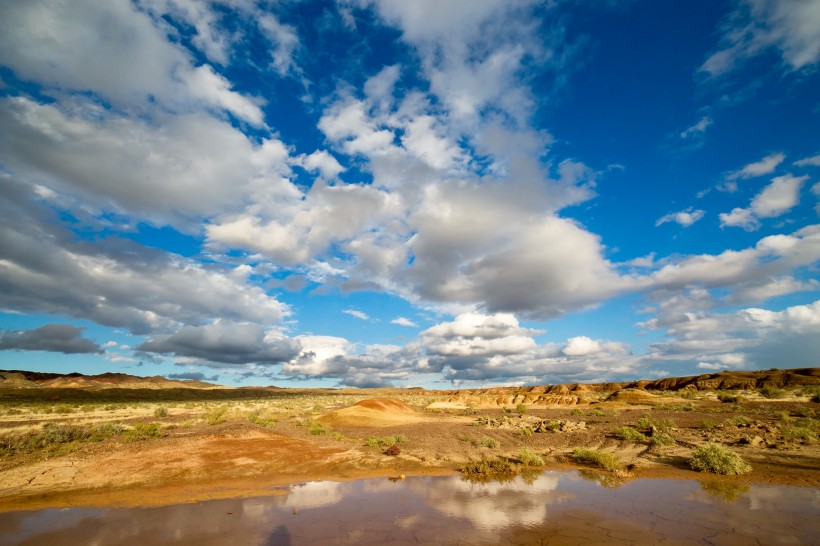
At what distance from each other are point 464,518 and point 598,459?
28.4ft

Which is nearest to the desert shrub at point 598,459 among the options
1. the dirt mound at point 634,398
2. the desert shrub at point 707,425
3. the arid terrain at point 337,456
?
the arid terrain at point 337,456

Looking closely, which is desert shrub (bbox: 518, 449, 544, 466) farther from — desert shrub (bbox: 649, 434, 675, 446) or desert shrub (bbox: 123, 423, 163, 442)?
desert shrub (bbox: 123, 423, 163, 442)

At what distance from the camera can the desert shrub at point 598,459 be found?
1545 cm

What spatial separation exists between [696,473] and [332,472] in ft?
45.0

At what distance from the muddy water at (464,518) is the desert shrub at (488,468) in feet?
6.35

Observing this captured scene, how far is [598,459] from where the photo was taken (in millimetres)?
15930

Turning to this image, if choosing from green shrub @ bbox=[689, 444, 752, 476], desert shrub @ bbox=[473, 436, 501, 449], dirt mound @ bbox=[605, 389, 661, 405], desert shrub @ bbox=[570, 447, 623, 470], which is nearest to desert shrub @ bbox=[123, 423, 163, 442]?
desert shrub @ bbox=[473, 436, 501, 449]

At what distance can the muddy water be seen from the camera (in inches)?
348

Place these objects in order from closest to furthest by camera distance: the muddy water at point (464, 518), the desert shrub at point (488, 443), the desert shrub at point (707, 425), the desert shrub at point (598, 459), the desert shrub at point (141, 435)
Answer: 1. the muddy water at point (464, 518)
2. the desert shrub at point (598, 459)
3. the desert shrub at point (488, 443)
4. the desert shrub at point (141, 435)
5. the desert shrub at point (707, 425)

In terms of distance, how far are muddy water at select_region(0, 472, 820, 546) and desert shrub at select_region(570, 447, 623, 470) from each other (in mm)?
2369

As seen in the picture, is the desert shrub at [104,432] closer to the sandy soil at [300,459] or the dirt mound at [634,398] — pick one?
the sandy soil at [300,459]

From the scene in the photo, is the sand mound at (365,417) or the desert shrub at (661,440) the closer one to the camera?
the desert shrub at (661,440)

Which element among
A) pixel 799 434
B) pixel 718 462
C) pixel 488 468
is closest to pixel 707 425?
pixel 799 434

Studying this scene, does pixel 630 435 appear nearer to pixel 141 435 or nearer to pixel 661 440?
pixel 661 440
